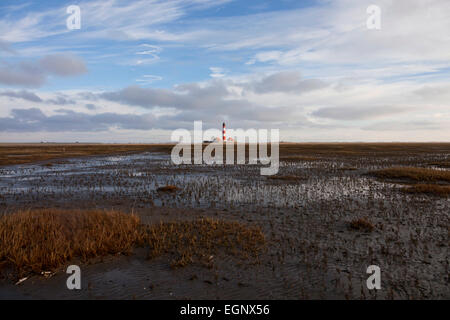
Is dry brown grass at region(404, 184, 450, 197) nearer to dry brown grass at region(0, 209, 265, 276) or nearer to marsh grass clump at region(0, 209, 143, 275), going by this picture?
dry brown grass at region(0, 209, 265, 276)

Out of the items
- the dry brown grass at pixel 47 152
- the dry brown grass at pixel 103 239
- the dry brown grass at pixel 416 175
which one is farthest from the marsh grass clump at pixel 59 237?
the dry brown grass at pixel 47 152

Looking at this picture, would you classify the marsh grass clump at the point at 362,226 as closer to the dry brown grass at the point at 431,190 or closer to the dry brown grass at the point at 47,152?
the dry brown grass at the point at 431,190

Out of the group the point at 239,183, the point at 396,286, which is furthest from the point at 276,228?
the point at 239,183

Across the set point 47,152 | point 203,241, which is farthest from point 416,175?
→ point 47,152

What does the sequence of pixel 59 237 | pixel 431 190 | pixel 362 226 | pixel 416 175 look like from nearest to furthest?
pixel 59 237 → pixel 362 226 → pixel 431 190 → pixel 416 175

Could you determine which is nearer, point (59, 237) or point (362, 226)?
point (59, 237)

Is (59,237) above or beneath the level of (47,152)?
beneath

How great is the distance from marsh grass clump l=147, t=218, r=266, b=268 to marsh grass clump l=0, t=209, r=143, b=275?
85 centimetres

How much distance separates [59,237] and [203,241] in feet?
13.7

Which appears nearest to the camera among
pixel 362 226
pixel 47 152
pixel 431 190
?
pixel 362 226

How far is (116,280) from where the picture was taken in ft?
20.2

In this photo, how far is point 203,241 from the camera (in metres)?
8.31

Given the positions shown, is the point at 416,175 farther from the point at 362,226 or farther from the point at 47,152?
the point at 47,152

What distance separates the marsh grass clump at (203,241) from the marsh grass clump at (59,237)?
85 cm
